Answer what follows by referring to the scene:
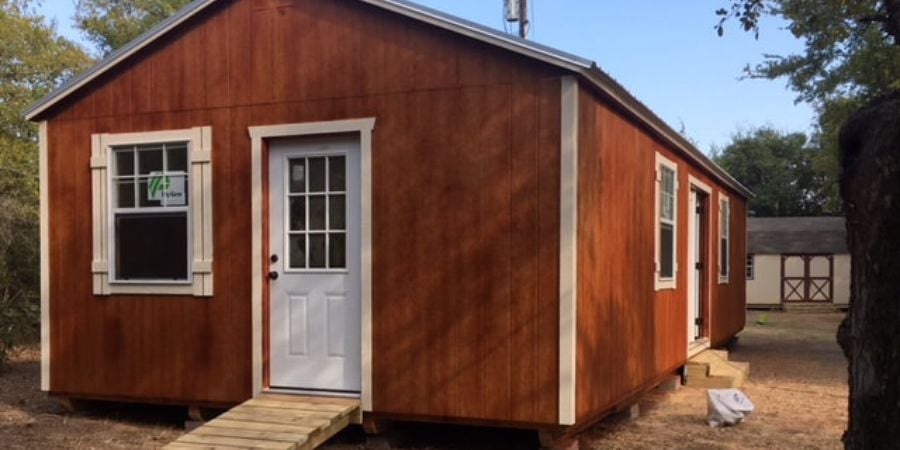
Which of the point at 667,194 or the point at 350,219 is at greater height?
the point at 667,194

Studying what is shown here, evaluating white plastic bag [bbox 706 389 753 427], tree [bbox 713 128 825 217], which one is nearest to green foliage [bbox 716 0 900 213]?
white plastic bag [bbox 706 389 753 427]

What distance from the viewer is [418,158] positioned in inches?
231

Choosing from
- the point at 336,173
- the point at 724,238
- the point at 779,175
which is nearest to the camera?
the point at 336,173

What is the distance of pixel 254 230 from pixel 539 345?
246cm

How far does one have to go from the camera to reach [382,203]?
595cm

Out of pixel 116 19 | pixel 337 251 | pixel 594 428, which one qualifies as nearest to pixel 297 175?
pixel 337 251

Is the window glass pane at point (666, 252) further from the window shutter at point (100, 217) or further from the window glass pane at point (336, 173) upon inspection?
the window shutter at point (100, 217)

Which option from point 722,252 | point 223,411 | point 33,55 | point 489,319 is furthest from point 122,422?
point 33,55

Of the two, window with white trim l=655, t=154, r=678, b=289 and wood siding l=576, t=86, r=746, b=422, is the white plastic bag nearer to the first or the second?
wood siding l=576, t=86, r=746, b=422

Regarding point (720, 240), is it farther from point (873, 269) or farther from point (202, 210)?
point (873, 269)

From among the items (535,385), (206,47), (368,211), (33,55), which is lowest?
(535,385)

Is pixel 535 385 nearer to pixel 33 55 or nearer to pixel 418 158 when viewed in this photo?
pixel 418 158

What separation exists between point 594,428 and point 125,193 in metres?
4.55

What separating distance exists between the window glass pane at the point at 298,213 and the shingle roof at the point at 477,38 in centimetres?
164
